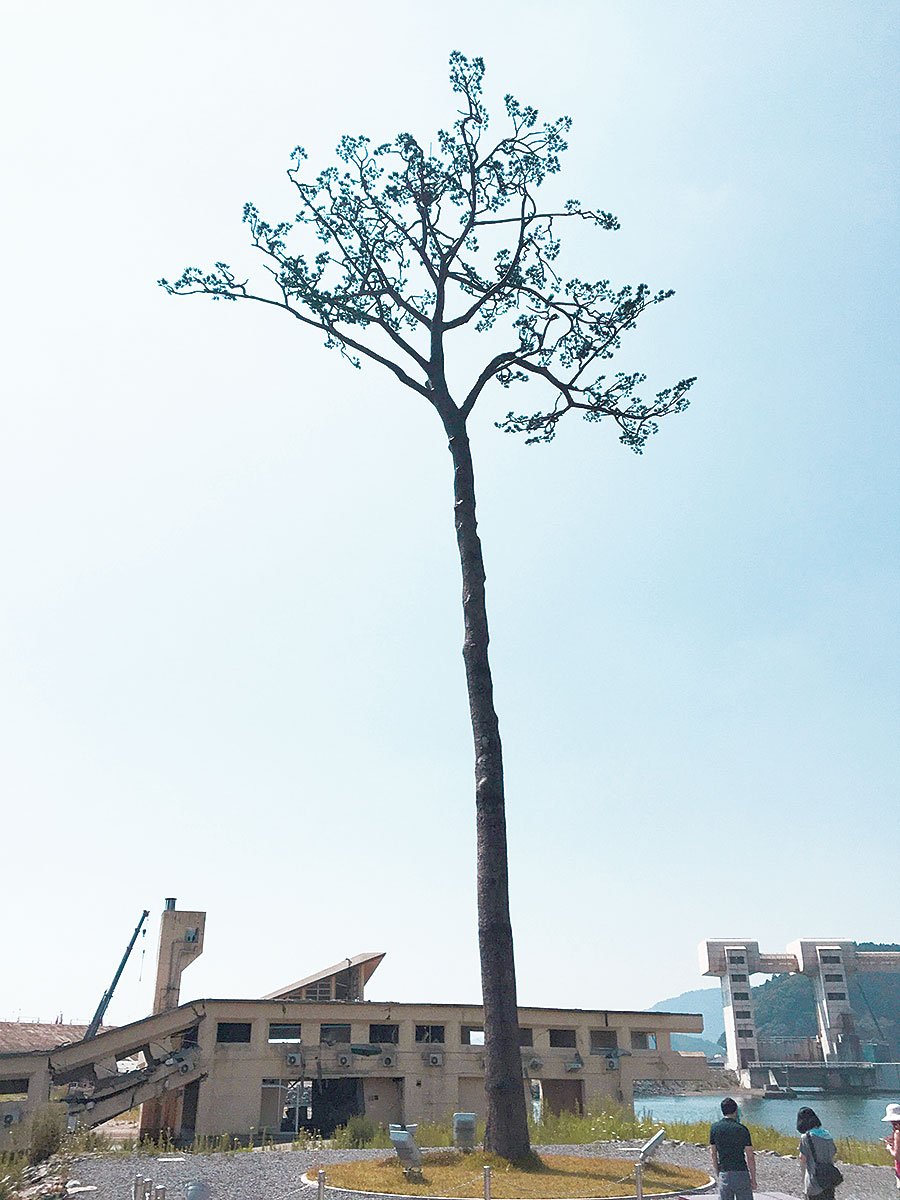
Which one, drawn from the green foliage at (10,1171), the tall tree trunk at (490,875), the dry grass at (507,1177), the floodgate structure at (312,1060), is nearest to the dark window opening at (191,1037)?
the floodgate structure at (312,1060)

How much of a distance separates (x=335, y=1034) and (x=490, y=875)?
97.7 feet

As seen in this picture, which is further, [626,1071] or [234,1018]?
[626,1071]

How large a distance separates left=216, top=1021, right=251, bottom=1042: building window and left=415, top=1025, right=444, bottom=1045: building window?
7945 mm

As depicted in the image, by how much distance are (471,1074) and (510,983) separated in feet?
98.6

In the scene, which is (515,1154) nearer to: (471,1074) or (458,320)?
(458,320)

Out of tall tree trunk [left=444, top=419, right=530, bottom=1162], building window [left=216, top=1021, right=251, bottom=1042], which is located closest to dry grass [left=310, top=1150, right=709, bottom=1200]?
tall tree trunk [left=444, top=419, right=530, bottom=1162]

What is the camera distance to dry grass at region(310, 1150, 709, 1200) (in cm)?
1139

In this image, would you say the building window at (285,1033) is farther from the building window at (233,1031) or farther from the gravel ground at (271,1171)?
the gravel ground at (271,1171)

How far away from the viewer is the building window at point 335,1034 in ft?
129

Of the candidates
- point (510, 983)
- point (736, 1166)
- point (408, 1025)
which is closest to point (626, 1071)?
point (408, 1025)

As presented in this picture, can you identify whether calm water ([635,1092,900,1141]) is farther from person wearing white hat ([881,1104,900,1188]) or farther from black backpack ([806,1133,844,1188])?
black backpack ([806,1133,844,1188])

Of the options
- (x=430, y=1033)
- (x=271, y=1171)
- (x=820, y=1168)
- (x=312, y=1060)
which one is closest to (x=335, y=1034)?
(x=312, y=1060)

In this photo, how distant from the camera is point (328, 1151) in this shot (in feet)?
55.0

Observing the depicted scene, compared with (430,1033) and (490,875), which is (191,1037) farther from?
(490,875)
